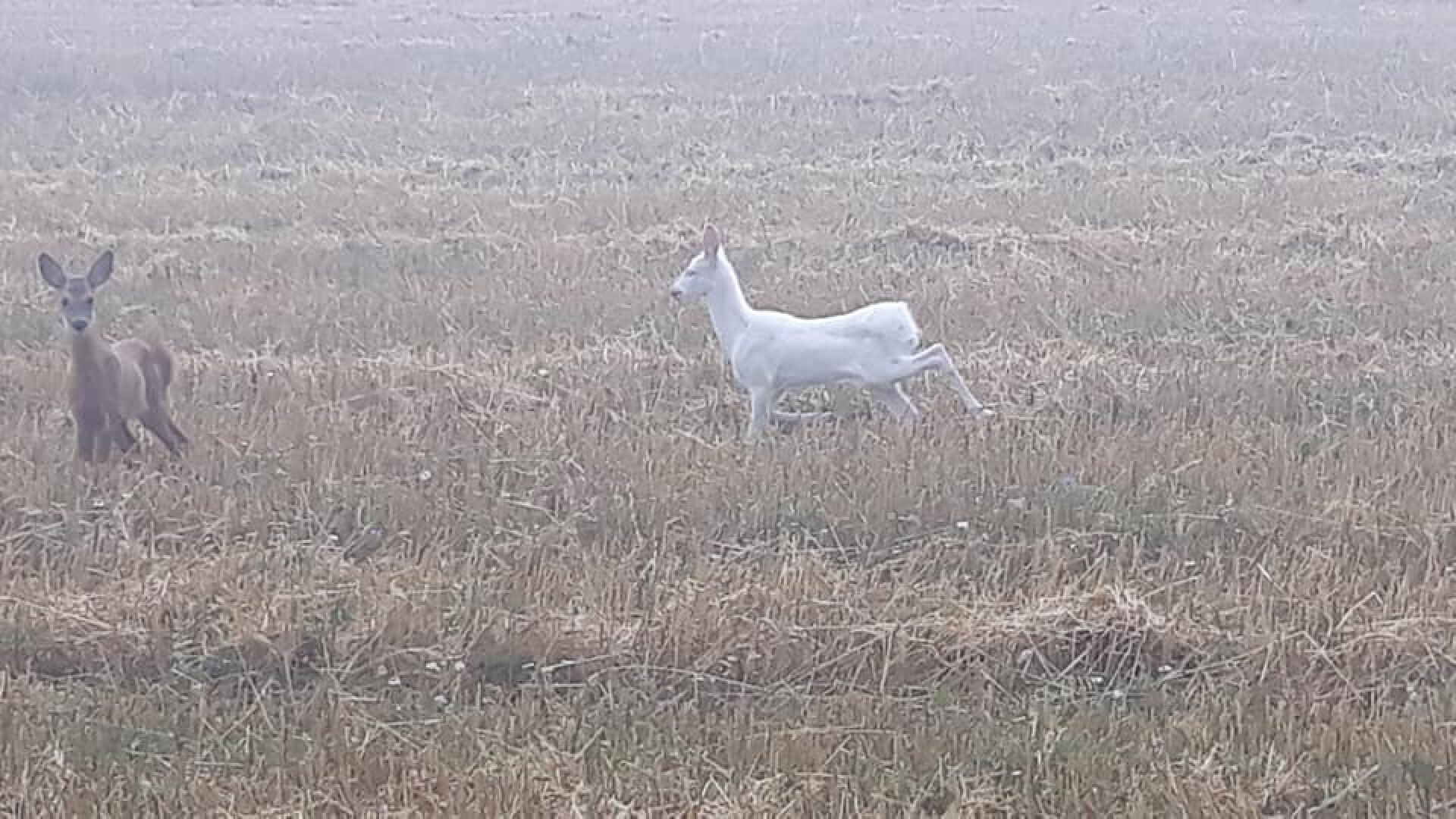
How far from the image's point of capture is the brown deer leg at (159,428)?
9672 mm

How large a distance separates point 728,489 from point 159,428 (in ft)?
9.12

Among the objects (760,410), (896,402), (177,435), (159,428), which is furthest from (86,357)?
(896,402)

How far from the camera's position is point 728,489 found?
344 inches

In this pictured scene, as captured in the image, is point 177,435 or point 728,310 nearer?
point 177,435

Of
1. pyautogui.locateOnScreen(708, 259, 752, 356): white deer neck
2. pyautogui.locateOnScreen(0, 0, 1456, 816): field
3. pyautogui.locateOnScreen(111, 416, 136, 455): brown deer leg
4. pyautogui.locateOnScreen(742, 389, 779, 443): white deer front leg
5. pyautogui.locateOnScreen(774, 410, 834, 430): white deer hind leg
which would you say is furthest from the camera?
pyautogui.locateOnScreen(708, 259, 752, 356): white deer neck

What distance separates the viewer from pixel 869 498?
8484 mm

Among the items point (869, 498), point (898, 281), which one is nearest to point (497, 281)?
point (898, 281)

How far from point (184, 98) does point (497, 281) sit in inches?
416

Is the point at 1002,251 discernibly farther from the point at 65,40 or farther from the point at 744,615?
the point at 65,40

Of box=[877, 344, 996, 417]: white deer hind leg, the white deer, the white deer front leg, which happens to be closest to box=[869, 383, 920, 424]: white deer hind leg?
the white deer

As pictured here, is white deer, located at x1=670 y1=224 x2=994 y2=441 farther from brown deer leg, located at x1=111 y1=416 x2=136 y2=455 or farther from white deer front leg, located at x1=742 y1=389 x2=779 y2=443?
brown deer leg, located at x1=111 y1=416 x2=136 y2=455

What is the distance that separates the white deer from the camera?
10.1m

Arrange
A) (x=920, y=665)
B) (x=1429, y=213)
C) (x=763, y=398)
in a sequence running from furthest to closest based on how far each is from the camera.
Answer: (x=1429, y=213) → (x=763, y=398) → (x=920, y=665)

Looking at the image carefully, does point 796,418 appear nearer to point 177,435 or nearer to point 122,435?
point 177,435
